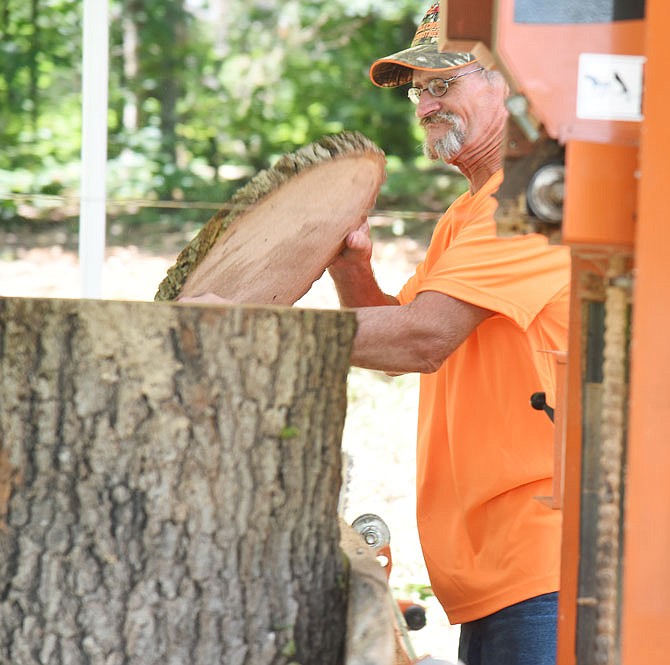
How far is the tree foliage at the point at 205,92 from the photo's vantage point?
9.55m

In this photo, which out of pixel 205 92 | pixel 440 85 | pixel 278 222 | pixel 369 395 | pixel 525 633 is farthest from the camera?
pixel 205 92

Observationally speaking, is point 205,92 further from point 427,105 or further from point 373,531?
point 373,531

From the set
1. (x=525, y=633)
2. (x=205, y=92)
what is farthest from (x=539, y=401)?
(x=205, y=92)

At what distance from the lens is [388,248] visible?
8336 mm

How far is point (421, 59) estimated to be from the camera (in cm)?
248

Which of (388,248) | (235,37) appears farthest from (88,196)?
(235,37)

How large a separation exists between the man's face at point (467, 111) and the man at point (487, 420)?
0.17 ft

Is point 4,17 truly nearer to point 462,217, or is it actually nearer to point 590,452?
point 462,217

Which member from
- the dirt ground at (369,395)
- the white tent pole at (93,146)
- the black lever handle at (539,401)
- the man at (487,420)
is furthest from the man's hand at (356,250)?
the white tent pole at (93,146)

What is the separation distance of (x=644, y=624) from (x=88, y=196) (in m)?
2.72

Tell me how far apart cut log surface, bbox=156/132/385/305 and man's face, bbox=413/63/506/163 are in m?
0.21

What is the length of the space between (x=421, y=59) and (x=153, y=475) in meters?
1.31

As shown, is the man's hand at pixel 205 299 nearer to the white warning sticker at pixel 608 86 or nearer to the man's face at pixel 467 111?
the man's face at pixel 467 111

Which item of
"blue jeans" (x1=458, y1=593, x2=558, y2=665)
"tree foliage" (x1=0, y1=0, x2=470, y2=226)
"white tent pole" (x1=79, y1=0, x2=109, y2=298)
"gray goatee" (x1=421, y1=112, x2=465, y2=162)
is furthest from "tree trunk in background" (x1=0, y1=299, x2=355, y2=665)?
"tree foliage" (x1=0, y1=0, x2=470, y2=226)
